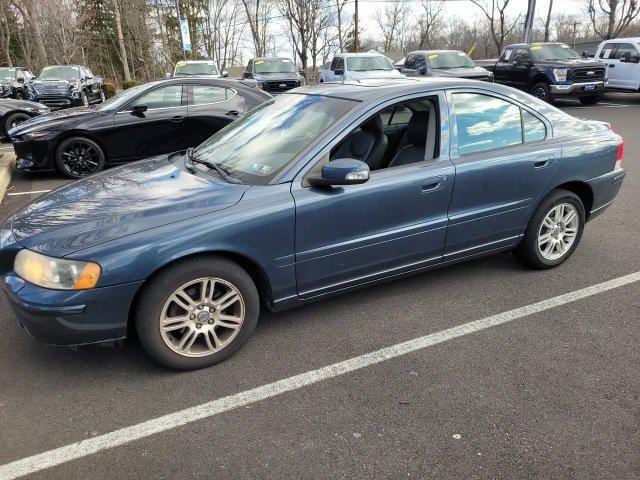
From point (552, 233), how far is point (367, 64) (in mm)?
13646

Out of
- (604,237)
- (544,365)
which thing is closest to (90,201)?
(544,365)

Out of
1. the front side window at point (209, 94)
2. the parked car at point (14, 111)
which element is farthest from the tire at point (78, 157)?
the parked car at point (14, 111)

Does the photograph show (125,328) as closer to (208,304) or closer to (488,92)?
(208,304)

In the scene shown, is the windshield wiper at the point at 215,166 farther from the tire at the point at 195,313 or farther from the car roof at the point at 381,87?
the car roof at the point at 381,87

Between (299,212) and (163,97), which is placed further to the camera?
(163,97)

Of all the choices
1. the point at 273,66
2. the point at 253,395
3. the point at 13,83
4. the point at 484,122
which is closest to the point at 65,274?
the point at 253,395

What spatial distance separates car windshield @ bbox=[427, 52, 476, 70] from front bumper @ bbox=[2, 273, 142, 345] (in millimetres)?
14923

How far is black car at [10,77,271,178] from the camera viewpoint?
23.5 ft

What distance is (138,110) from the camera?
7234 mm

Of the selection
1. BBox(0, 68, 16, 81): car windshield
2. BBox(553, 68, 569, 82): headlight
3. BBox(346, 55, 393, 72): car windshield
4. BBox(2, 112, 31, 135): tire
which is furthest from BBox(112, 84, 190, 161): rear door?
BBox(0, 68, 16, 81): car windshield

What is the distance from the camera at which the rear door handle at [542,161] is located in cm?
376

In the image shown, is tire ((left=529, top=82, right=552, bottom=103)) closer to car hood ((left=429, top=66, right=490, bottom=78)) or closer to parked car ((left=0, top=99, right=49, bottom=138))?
car hood ((left=429, top=66, right=490, bottom=78))

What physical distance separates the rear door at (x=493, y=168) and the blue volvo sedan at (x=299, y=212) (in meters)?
0.01

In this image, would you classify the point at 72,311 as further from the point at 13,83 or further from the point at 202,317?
the point at 13,83
